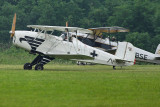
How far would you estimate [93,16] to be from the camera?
2149 inches

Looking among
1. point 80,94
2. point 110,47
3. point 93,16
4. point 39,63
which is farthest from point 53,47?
point 93,16

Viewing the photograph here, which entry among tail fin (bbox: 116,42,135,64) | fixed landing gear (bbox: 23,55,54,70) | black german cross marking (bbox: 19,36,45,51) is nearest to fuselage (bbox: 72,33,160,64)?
tail fin (bbox: 116,42,135,64)

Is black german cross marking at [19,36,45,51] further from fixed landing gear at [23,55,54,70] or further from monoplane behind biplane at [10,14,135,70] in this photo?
fixed landing gear at [23,55,54,70]

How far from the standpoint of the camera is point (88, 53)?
859 inches

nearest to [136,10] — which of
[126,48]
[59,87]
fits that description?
[126,48]

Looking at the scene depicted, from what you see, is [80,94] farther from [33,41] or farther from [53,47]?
[53,47]

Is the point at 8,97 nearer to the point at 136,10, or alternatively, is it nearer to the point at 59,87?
the point at 59,87

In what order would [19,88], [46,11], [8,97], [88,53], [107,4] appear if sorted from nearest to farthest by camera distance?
[8,97] → [19,88] → [88,53] → [46,11] → [107,4]

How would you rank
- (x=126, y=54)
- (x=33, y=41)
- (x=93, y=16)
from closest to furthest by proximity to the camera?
(x=33, y=41), (x=126, y=54), (x=93, y=16)

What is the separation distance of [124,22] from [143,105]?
39204 millimetres

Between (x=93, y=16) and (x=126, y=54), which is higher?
(x=93, y=16)

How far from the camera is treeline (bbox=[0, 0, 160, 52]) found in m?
45.0

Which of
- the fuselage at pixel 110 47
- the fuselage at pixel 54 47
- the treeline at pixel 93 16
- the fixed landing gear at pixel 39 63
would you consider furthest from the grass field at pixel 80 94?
the treeline at pixel 93 16

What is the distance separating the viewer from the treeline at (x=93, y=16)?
45.0 m
